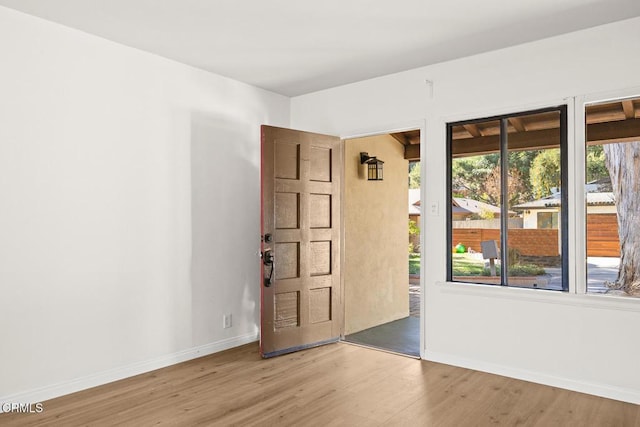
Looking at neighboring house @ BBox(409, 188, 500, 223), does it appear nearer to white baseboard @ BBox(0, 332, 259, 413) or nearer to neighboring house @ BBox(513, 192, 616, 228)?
neighboring house @ BBox(513, 192, 616, 228)

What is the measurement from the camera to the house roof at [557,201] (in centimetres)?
339

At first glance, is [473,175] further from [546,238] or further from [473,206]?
[546,238]

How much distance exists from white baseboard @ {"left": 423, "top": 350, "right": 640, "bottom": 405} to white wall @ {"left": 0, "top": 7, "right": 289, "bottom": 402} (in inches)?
76.4

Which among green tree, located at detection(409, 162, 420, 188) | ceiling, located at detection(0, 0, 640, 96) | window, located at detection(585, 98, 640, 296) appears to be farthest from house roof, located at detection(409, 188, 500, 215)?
green tree, located at detection(409, 162, 420, 188)

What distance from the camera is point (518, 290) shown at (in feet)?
12.1

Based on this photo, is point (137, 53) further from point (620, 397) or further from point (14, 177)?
point (620, 397)

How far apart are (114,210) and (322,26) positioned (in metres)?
2.11

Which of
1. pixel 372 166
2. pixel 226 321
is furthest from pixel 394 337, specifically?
pixel 372 166

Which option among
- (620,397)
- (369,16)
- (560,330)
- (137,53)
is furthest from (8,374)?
(620,397)

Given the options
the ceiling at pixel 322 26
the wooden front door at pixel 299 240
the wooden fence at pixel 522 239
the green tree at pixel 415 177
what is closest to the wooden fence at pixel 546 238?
the wooden fence at pixel 522 239

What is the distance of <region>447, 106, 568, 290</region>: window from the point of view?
361 centimetres

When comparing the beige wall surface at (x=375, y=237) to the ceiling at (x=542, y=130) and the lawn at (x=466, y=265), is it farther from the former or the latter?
the ceiling at (x=542, y=130)

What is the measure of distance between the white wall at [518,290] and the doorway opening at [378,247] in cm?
75

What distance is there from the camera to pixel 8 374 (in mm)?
3055
